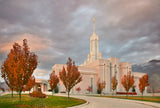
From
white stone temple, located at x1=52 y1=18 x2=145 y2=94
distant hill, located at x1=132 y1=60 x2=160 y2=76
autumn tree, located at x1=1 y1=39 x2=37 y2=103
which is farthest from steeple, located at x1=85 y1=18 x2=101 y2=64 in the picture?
autumn tree, located at x1=1 y1=39 x2=37 y2=103

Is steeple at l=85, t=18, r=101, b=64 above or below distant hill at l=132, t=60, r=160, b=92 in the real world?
above

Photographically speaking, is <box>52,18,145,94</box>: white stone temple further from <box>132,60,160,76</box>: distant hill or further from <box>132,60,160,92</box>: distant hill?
<box>132,60,160,76</box>: distant hill

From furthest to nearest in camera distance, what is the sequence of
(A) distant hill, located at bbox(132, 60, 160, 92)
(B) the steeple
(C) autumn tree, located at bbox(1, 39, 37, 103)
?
1. (B) the steeple
2. (A) distant hill, located at bbox(132, 60, 160, 92)
3. (C) autumn tree, located at bbox(1, 39, 37, 103)

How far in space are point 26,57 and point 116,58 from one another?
7465cm

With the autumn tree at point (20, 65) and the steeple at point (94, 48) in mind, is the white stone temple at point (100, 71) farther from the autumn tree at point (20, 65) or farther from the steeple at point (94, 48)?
the autumn tree at point (20, 65)

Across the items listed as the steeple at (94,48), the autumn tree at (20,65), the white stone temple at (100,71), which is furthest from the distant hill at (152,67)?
the autumn tree at (20,65)

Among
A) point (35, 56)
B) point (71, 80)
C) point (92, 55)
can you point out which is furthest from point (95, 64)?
point (35, 56)

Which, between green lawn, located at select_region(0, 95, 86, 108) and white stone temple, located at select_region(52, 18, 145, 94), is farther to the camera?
white stone temple, located at select_region(52, 18, 145, 94)

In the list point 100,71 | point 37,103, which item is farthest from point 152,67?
point 37,103

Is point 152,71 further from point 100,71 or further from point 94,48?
point 100,71

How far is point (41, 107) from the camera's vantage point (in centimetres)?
1595

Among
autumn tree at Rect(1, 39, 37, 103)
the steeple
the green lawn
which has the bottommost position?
the green lawn

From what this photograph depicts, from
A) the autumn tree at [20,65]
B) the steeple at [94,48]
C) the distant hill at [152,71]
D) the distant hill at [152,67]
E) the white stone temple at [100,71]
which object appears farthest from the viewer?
the distant hill at [152,67]

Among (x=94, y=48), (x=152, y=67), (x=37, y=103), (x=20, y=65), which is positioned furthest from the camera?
(x=152, y=67)
